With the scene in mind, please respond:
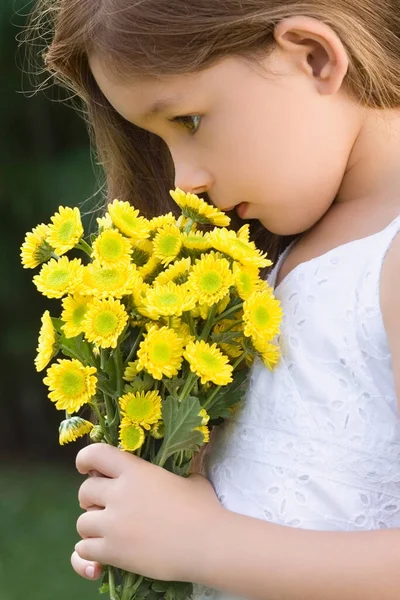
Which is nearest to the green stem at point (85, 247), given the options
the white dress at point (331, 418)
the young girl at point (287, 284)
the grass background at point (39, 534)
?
the young girl at point (287, 284)

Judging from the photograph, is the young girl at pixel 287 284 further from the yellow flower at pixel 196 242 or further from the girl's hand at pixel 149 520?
the yellow flower at pixel 196 242

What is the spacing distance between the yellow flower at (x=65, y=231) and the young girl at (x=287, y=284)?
0.22 meters

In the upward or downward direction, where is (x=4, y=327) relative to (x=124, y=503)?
downward

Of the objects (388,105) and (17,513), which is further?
(17,513)

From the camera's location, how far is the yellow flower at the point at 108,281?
1539mm

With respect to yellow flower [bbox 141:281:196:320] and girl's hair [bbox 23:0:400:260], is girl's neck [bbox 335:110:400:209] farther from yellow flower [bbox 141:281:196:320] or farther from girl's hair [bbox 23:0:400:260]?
yellow flower [bbox 141:281:196:320]

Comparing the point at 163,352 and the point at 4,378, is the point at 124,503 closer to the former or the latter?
the point at 163,352

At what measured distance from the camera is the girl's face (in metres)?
1.65

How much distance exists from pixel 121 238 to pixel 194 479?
39 cm

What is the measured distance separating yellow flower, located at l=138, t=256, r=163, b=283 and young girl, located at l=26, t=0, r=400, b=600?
0.56 ft

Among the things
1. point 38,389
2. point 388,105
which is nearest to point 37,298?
point 38,389

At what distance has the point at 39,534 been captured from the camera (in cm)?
516

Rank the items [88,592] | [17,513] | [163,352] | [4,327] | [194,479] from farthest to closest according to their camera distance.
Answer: [4,327]
[17,513]
[88,592]
[194,479]
[163,352]

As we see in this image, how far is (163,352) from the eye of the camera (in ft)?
5.00
